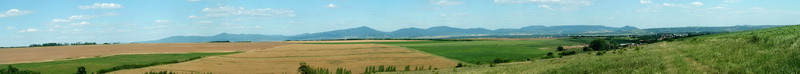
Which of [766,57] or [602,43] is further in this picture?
[602,43]

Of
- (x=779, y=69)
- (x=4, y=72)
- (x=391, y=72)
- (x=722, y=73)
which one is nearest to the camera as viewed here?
(x=779, y=69)

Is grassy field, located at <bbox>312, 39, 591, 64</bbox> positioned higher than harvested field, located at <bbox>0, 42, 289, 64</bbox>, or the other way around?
harvested field, located at <bbox>0, 42, 289, 64</bbox>

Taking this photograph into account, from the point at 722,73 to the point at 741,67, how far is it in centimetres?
119

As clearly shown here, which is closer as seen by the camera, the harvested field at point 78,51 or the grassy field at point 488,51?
the grassy field at point 488,51

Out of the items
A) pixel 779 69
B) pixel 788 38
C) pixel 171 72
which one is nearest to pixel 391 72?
pixel 171 72

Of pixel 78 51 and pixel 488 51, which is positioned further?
pixel 78 51

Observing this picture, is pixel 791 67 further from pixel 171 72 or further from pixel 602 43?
pixel 602 43

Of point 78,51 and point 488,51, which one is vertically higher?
point 78,51

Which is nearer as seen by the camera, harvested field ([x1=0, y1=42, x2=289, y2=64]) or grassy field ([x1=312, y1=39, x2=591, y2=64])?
grassy field ([x1=312, y1=39, x2=591, y2=64])

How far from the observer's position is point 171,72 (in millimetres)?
70938

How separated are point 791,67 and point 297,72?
55.6 meters

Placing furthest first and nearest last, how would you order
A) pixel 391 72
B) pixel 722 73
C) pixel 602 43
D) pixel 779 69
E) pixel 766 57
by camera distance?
pixel 602 43, pixel 391 72, pixel 766 57, pixel 722 73, pixel 779 69

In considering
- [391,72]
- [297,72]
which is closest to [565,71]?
[391,72]

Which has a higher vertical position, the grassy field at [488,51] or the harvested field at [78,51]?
the harvested field at [78,51]
